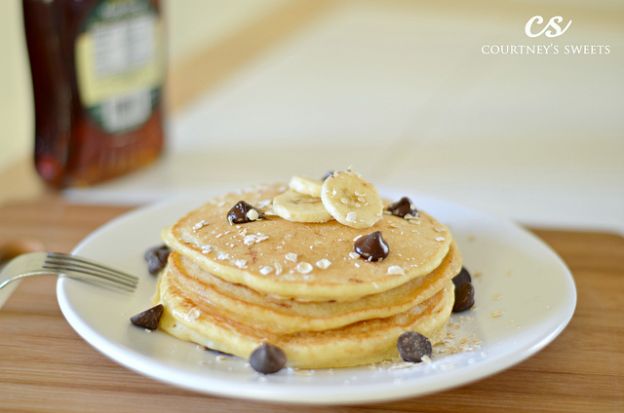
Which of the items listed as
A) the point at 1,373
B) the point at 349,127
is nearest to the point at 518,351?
the point at 1,373

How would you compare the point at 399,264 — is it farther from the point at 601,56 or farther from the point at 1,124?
the point at 601,56

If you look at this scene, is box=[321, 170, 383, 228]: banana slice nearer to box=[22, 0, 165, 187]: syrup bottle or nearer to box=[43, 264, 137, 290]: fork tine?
box=[43, 264, 137, 290]: fork tine

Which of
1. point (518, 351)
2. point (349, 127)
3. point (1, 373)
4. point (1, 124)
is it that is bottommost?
point (1, 124)

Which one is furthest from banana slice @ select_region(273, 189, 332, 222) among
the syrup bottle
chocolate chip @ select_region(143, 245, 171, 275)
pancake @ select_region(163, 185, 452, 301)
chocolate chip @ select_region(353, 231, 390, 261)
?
the syrup bottle

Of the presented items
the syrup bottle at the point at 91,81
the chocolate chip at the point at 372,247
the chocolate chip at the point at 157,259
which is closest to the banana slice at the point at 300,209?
the chocolate chip at the point at 372,247

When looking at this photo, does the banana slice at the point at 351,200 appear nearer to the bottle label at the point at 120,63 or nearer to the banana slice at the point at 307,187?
the banana slice at the point at 307,187
